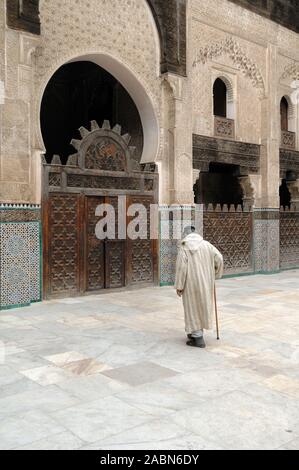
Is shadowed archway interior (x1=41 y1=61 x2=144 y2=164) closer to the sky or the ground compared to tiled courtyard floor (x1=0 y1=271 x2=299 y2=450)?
closer to the sky

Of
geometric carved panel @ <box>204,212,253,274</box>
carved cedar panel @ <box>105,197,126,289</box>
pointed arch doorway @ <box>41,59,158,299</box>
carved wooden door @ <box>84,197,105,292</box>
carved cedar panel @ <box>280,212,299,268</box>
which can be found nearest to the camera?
pointed arch doorway @ <box>41,59,158,299</box>

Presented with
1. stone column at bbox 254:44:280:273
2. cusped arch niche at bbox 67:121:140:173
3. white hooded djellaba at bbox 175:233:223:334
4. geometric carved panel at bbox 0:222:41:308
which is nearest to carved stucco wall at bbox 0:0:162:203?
geometric carved panel at bbox 0:222:41:308

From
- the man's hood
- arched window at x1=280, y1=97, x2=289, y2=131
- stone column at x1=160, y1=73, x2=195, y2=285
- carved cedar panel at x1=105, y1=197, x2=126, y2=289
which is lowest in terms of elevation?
carved cedar panel at x1=105, y1=197, x2=126, y2=289

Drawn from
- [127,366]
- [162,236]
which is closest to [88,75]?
[162,236]

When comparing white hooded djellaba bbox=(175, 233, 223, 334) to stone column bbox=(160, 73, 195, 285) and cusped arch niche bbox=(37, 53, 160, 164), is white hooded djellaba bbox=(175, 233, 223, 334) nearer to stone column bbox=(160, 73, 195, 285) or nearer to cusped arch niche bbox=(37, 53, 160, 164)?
stone column bbox=(160, 73, 195, 285)

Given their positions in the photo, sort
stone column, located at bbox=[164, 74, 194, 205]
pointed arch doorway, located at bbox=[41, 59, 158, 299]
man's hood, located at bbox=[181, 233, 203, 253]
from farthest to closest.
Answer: stone column, located at bbox=[164, 74, 194, 205] → pointed arch doorway, located at bbox=[41, 59, 158, 299] → man's hood, located at bbox=[181, 233, 203, 253]

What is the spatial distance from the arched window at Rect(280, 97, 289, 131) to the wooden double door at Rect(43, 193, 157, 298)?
17.1 ft

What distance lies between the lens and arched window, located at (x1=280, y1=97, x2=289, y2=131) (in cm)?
1218

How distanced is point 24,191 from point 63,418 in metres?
4.58

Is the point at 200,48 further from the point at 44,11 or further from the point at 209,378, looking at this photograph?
the point at 209,378

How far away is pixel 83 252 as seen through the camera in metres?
7.88

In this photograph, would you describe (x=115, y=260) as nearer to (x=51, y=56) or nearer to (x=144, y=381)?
(x=51, y=56)

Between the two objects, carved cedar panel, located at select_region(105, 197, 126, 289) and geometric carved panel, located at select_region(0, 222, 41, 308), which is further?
carved cedar panel, located at select_region(105, 197, 126, 289)

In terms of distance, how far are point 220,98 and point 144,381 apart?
9318mm
